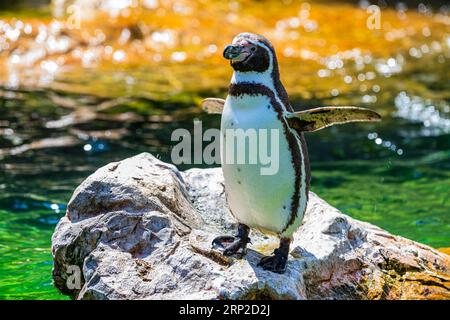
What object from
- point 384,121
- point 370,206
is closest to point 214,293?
point 370,206

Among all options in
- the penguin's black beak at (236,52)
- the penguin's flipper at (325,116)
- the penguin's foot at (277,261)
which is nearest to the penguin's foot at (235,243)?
the penguin's foot at (277,261)

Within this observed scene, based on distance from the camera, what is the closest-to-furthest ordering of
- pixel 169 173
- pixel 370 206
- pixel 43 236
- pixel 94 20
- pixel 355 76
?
1. pixel 169 173
2. pixel 43 236
3. pixel 370 206
4. pixel 355 76
5. pixel 94 20

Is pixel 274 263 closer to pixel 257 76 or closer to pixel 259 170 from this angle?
pixel 259 170

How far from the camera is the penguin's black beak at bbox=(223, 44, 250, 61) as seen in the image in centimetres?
401

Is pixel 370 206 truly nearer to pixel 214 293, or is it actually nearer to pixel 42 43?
pixel 214 293

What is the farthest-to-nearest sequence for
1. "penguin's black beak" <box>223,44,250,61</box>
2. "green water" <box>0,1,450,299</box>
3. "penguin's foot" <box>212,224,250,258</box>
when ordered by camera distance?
"green water" <box>0,1,450,299</box> → "penguin's foot" <box>212,224,250,258</box> → "penguin's black beak" <box>223,44,250,61</box>

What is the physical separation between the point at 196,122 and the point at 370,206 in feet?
9.23

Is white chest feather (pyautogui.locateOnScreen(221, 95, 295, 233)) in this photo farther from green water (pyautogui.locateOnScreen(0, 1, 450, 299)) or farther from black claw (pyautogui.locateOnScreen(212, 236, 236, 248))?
green water (pyautogui.locateOnScreen(0, 1, 450, 299))

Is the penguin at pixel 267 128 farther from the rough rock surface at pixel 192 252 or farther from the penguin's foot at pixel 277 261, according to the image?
the rough rock surface at pixel 192 252

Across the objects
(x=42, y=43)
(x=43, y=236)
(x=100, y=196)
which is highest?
(x=42, y=43)

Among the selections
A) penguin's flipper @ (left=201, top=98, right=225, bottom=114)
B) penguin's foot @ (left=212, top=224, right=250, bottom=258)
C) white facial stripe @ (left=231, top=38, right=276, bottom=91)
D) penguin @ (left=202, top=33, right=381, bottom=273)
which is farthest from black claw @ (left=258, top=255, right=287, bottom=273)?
penguin's flipper @ (left=201, top=98, right=225, bottom=114)

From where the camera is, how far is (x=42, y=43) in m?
11.9

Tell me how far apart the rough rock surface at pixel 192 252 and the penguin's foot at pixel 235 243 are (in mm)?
50

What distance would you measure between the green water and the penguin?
173 centimetres
